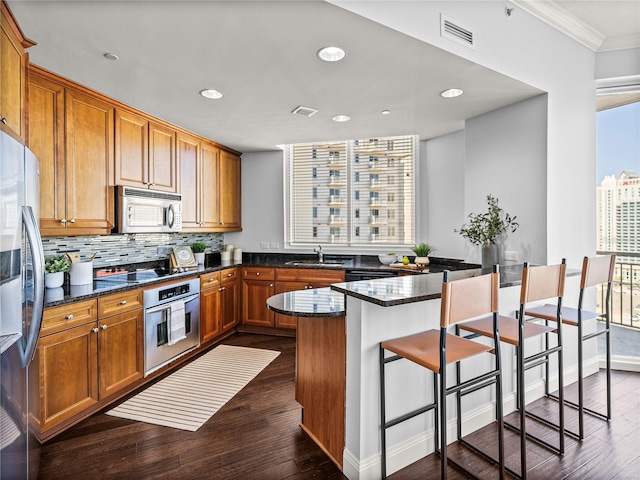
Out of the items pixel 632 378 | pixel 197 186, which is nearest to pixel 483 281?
pixel 632 378

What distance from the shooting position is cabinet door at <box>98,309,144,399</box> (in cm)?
260

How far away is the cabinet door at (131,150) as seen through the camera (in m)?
3.08

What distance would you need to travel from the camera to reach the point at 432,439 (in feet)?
6.88

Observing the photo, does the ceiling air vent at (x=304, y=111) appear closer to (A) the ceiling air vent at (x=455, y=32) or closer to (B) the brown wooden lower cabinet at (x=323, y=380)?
(A) the ceiling air vent at (x=455, y=32)

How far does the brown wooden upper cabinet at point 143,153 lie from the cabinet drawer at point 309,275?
1.60m

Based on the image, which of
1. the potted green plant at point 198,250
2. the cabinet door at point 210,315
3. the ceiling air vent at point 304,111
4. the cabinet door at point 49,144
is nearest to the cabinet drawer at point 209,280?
the cabinet door at point 210,315

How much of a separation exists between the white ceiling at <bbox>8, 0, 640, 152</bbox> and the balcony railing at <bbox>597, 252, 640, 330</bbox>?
72.9 inches

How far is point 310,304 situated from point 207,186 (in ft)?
9.41

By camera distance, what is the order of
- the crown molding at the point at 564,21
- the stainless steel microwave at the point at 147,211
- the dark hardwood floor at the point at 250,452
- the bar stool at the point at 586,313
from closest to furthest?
the dark hardwood floor at the point at 250,452 < the bar stool at the point at 586,313 < the crown molding at the point at 564,21 < the stainless steel microwave at the point at 147,211

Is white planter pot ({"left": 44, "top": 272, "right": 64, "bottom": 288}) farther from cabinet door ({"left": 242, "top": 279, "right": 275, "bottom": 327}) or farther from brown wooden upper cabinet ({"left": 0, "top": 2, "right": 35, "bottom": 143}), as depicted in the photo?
cabinet door ({"left": 242, "top": 279, "right": 275, "bottom": 327})

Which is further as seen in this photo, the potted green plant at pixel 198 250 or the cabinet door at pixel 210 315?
the potted green plant at pixel 198 250

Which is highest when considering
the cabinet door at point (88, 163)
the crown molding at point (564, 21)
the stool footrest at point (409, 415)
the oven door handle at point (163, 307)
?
the crown molding at point (564, 21)

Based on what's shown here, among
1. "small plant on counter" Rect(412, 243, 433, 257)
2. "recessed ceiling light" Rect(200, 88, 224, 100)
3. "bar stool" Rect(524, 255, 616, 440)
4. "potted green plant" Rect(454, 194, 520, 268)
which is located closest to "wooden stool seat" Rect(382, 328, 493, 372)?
"bar stool" Rect(524, 255, 616, 440)

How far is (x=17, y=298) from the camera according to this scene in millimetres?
1465
